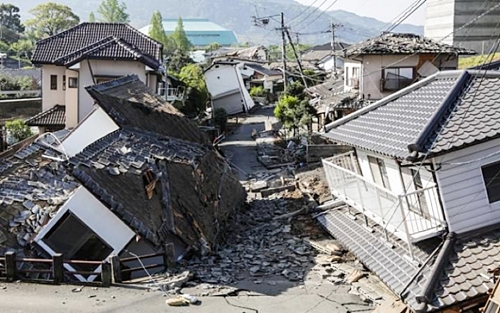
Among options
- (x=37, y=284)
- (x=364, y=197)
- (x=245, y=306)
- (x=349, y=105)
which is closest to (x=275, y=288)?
(x=245, y=306)

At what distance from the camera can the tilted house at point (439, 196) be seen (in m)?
9.57

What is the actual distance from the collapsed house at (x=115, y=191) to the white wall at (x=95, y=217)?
0.08ft

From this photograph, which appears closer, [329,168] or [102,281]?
[102,281]

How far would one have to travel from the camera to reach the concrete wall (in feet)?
169

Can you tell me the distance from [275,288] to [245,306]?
144 centimetres

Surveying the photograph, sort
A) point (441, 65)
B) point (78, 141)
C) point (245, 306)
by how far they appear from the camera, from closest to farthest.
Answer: point (245, 306)
point (78, 141)
point (441, 65)

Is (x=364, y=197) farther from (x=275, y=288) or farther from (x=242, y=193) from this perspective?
(x=242, y=193)

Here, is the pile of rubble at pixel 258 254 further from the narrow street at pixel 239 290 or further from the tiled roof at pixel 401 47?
the tiled roof at pixel 401 47

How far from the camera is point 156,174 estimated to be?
15.4 m

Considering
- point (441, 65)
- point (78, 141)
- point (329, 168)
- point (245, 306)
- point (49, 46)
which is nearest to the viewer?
point (245, 306)

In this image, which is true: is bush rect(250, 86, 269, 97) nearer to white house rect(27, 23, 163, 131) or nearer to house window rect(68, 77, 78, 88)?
white house rect(27, 23, 163, 131)

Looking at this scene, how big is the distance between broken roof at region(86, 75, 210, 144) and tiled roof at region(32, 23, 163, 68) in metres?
8.42

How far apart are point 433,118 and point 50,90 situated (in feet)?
91.3

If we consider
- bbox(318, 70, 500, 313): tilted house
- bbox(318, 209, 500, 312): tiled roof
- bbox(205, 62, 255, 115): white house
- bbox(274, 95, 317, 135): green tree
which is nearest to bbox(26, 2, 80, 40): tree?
bbox(205, 62, 255, 115): white house
